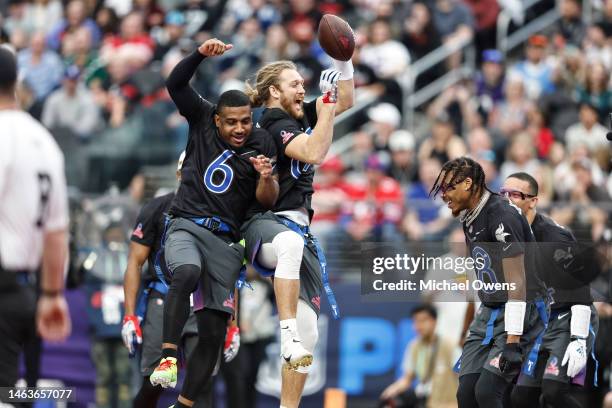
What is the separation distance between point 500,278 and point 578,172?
6100mm

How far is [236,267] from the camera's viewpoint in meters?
9.62

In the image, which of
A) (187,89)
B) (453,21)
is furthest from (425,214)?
(187,89)

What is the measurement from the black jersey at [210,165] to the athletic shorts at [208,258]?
124mm

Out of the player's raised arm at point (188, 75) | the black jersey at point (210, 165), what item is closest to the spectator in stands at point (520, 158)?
the black jersey at point (210, 165)

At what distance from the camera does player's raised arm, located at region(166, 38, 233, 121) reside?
30.6 ft

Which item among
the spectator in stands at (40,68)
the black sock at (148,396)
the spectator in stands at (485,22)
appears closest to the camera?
the black sock at (148,396)

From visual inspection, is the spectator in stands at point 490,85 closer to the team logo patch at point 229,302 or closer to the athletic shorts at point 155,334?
the athletic shorts at point 155,334

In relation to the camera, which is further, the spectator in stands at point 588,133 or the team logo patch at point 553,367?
the spectator in stands at point 588,133

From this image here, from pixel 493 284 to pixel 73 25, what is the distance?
40.5ft

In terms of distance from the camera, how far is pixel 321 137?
368 inches

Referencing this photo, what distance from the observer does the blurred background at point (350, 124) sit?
48.9 ft

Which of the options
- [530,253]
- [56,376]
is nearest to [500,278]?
[530,253]

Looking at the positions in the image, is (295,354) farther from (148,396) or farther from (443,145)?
(443,145)

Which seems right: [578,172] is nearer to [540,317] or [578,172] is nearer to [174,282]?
[540,317]
